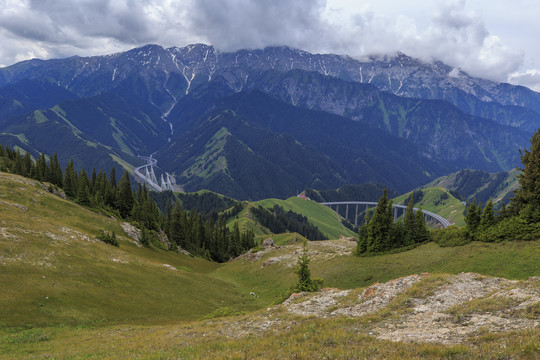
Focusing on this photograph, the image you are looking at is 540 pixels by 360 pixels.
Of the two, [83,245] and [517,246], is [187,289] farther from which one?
[517,246]

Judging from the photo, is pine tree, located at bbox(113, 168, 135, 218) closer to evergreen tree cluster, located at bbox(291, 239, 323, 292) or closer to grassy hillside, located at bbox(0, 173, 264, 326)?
grassy hillside, located at bbox(0, 173, 264, 326)

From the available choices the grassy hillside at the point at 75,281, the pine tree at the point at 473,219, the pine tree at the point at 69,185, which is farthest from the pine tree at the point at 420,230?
the pine tree at the point at 69,185

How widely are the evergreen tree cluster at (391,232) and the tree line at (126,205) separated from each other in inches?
2429

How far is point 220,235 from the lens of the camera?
136 m

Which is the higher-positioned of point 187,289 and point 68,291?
point 68,291

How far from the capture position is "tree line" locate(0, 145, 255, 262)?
9874 cm

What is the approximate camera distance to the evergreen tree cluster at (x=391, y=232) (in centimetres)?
6116

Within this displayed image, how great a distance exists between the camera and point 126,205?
110750mm

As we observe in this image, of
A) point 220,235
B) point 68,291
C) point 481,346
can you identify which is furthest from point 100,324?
point 220,235

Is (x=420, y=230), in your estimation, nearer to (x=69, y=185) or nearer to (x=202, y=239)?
(x=202, y=239)

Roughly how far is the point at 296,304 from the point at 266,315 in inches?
172

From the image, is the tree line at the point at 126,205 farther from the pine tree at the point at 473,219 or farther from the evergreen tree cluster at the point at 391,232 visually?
the pine tree at the point at 473,219

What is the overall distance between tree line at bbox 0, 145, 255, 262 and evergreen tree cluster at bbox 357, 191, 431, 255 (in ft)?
202

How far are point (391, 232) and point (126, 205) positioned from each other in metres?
91.9
